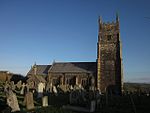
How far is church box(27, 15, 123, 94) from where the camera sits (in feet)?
156

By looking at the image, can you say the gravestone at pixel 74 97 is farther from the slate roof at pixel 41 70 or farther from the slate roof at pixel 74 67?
the slate roof at pixel 41 70

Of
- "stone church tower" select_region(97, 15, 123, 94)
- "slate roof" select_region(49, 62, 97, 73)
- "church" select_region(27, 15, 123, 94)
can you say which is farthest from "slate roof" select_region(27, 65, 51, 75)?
"stone church tower" select_region(97, 15, 123, 94)

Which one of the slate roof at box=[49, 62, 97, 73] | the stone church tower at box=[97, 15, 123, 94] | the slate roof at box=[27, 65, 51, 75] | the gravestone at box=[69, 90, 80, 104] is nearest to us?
the gravestone at box=[69, 90, 80, 104]

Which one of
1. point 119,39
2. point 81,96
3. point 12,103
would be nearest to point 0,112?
point 12,103

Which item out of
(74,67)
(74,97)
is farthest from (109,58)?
(74,97)

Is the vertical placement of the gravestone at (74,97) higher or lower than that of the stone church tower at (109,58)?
lower

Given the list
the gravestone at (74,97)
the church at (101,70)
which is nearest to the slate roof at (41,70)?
the church at (101,70)

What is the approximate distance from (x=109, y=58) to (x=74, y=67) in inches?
392

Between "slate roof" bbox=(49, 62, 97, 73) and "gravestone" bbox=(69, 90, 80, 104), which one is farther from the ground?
"slate roof" bbox=(49, 62, 97, 73)

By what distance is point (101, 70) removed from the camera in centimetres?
4944

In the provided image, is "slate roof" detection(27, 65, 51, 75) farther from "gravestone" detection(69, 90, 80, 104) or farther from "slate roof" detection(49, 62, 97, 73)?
"gravestone" detection(69, 90, 80, 104)

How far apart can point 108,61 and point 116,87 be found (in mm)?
6468

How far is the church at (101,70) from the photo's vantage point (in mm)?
47625

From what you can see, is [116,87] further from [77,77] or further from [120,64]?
[77,77]
